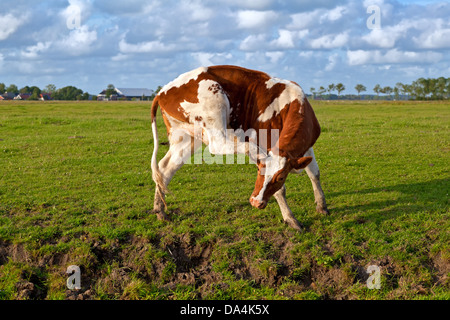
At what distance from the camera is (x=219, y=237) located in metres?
6.62

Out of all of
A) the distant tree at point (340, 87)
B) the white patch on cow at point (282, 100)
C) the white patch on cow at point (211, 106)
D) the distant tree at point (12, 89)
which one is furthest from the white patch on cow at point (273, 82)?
the distant tree at point (12, 89)

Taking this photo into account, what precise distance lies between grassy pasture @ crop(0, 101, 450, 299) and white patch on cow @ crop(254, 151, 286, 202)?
873mm

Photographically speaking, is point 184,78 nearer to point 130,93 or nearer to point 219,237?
point 219,237

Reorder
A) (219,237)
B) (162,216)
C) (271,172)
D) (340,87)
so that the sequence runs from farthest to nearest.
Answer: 1. (340,87)
2. (162,216)
3. (219,237)
4. (271,172)

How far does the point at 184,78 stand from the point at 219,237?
Answer: 2664mm

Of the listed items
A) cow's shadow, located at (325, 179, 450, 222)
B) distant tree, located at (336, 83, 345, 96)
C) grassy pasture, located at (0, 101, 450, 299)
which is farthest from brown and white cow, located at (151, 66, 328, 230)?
distant tree, located at (336, 83, 345, 96)

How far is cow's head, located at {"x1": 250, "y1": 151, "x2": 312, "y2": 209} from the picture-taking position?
6.01 meters

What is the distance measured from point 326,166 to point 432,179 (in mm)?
2667

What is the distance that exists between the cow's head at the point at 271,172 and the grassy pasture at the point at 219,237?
0.80 m

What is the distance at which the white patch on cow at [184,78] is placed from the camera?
23.0 feet

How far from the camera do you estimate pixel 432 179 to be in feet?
33.4

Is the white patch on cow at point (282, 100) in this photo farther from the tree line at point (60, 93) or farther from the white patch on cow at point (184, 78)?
the tree line at point (60, 93)

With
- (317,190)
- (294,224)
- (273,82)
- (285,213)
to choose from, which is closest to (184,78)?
(273,82)

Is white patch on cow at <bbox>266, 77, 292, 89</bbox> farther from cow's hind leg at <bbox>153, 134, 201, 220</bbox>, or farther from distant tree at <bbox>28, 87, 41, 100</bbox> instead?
distant tree at <bbox>28, 87, 41, 100</bbox>
